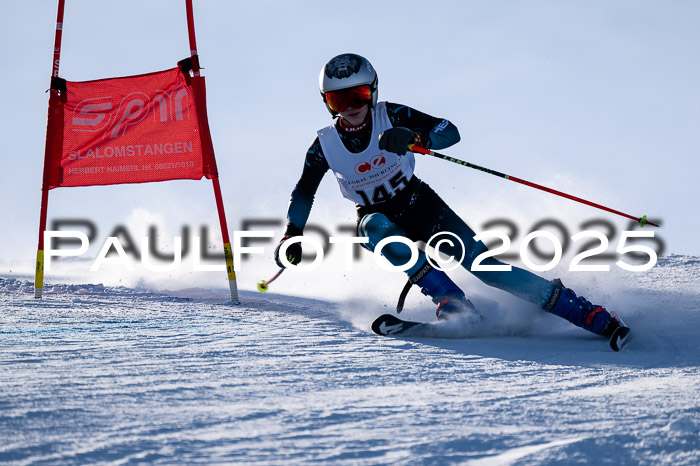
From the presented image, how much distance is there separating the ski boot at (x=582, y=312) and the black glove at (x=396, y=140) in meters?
1.08

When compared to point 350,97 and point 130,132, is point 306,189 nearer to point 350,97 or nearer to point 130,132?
point 350,97

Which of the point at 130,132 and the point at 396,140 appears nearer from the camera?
the point at 396,140

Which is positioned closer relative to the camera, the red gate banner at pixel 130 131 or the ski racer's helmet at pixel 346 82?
the ski racer's helmet at pixel 346 82

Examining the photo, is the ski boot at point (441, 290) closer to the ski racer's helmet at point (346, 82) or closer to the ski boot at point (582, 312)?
the ski boot at point (582, 312)

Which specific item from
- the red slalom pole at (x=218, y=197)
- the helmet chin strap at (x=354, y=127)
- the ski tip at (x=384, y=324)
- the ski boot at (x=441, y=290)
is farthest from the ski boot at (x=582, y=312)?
the red slalom pole at (x=218, y=197)

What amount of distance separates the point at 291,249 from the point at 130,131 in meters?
2.86

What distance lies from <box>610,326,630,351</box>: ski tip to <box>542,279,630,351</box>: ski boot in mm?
170

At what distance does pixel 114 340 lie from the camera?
339 centimetres

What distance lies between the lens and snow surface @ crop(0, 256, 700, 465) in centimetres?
158

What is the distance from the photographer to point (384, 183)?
13.5 feet

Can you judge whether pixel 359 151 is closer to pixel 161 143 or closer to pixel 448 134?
pixel 448 134

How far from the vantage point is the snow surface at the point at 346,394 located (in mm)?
1576

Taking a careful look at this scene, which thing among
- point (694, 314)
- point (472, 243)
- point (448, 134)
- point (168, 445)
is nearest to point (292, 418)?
point (168, 445)

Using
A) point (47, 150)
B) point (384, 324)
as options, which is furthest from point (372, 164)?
point (47, 150)
